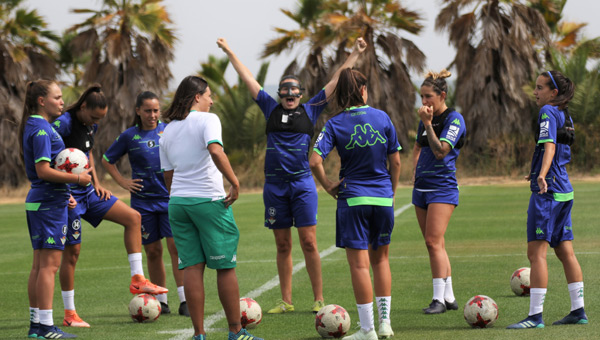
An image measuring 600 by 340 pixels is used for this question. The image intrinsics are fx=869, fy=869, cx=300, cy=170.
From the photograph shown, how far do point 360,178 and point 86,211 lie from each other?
3.08 meters

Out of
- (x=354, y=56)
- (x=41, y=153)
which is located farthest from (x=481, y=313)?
(x=41, y=153)

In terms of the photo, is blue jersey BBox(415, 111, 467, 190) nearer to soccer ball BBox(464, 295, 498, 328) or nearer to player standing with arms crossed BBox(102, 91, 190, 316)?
soccer ball BBox(464, 295, 498, 328)

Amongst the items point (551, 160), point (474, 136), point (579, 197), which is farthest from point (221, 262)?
point (474, 136)

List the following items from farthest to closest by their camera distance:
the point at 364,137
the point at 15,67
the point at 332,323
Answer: the point at 15,67 → the point at 332,323 → the point at 364,137

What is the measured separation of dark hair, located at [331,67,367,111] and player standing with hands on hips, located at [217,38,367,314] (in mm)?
1391

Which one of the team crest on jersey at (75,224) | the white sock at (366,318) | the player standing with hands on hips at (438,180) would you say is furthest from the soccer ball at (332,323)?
the team crest on jersey at (75,224)

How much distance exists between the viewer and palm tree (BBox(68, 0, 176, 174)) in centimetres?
3803

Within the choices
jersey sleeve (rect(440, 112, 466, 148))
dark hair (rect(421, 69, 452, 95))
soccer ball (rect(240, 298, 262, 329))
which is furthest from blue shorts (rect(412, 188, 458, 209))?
soccer ball (rect(240, 298, 262, 329))

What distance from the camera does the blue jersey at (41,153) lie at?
7594 mm

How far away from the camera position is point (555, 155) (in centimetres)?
758

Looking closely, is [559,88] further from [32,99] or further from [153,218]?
[32,99]

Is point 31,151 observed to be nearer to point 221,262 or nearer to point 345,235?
point 221,262

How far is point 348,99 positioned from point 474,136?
108 ft

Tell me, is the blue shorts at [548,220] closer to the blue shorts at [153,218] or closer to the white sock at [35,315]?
the blue shorts at [153,218]
